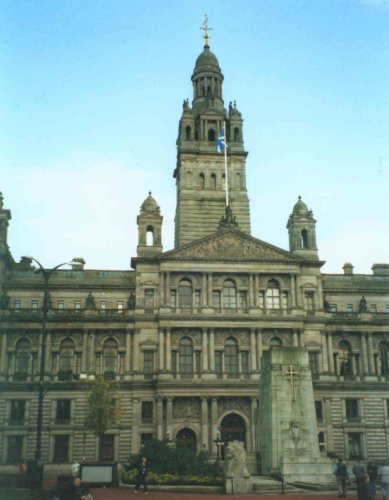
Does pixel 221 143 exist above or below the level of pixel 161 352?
above

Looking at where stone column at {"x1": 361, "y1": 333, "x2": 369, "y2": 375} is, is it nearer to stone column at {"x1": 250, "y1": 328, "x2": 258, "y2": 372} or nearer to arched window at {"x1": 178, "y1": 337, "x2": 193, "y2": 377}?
stone column at {"x1": 250, "y1": 328, "x2": 258, "y2": 372}

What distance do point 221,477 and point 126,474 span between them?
18.5 ft

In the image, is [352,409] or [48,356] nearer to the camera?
[48,356]

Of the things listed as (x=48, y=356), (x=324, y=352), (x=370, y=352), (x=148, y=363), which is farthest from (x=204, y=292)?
(x=370, y=352)

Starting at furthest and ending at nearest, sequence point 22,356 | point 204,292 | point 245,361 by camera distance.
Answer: point 22,356
point 204,292
point 245,361

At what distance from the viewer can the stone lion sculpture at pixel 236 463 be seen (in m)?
32.0

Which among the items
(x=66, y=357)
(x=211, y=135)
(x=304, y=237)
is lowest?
(x=66, y=357)

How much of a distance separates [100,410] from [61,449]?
27.6ft

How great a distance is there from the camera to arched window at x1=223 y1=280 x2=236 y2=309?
63.1 metres

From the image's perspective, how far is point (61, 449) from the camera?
59.1m

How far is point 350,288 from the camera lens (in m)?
69.7

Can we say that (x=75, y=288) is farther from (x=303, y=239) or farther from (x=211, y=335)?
(x=303, y=239)

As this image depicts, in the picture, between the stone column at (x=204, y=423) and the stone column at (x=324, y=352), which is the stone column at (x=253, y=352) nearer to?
the stone column at (x=204, y=423)

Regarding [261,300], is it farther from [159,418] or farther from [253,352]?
[159,418]
